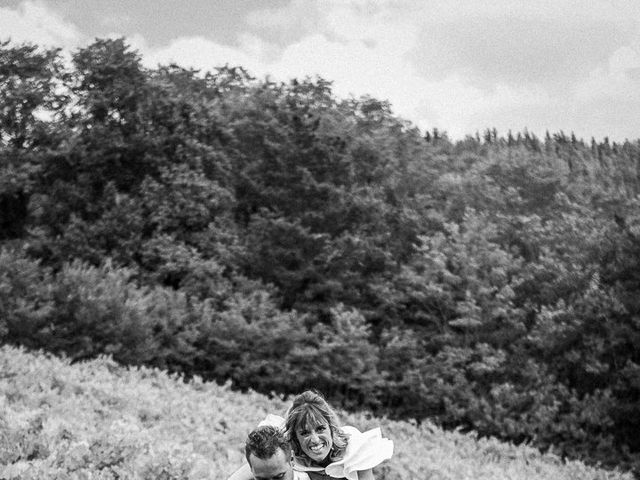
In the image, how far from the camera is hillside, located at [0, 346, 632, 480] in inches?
223

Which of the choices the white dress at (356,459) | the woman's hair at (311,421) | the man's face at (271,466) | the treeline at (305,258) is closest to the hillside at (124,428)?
the woman's hair at (311,421)

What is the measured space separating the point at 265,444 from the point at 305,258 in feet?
71.7

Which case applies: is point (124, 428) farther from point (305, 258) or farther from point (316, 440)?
point (305, 258)

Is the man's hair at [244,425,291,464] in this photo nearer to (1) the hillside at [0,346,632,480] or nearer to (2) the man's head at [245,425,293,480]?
(2) the man's head at [245,425,293,480]

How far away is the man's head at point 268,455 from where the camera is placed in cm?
357

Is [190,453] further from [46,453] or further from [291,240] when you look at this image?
[291,240]

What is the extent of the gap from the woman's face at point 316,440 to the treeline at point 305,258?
15.6 m

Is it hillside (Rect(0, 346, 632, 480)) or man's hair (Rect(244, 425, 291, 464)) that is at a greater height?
man's hair (Rect(244, 425, 291, 464))

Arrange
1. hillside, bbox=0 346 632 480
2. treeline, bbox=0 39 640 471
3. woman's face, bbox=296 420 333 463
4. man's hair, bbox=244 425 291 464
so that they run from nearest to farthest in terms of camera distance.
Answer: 1. man's hair, bbox=244 425 291 464
2. woman's face, bbox=296 420 333 463
3. hillside, bbox=0 346 632 480
4. treeline, bbox=0 39 640 471

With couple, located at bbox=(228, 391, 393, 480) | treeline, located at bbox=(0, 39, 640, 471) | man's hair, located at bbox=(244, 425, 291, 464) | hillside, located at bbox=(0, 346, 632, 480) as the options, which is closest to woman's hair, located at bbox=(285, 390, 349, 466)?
couple, located at bbox=(228, 391, 393, 480)

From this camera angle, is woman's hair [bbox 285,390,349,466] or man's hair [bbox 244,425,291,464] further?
woman's hair [bbox 285,390,349,466]

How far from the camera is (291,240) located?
2547 centimetres

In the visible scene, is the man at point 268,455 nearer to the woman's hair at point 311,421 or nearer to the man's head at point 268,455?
the man's head at point 268,455

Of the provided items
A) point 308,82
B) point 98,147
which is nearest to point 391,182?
point 308,82
